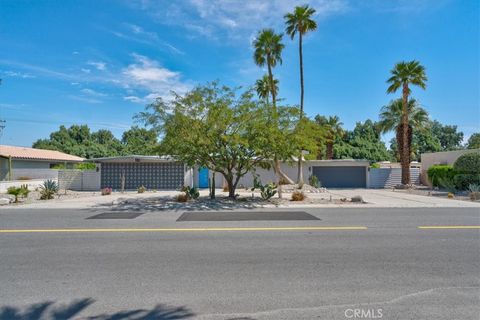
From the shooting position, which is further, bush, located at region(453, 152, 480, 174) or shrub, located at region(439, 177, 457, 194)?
shrub, located at region(439, 177, 457, 194)

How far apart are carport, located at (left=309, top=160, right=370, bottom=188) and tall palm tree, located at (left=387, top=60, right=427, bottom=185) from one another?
132 inches

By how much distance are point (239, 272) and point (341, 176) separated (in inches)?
1010

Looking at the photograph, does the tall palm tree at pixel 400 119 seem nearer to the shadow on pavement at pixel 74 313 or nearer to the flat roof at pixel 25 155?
the shadow on pavement at pixel 74 313

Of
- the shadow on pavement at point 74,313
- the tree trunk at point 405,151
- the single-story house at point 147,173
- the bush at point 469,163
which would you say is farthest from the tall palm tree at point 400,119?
the shadow on pavement at point 74,313

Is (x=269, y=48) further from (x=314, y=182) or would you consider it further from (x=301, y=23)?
(x=314, y=182)

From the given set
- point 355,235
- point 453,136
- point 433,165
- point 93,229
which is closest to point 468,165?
point 433,165

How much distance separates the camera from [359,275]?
5211mm

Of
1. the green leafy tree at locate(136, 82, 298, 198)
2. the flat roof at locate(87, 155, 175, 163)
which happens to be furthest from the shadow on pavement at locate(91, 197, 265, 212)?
the flat roof at locate(87, 155, 175, 163)

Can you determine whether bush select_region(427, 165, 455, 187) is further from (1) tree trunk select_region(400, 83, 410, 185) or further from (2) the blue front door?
(2) the blue front door

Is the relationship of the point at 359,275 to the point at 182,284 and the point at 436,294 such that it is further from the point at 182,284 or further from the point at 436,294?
the point at 182,284

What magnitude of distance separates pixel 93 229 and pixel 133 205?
20.4ft

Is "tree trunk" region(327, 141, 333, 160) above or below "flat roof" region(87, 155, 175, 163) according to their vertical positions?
above

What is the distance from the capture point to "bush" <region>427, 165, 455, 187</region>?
24.2 meters

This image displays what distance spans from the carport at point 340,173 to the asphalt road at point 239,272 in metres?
19.9
